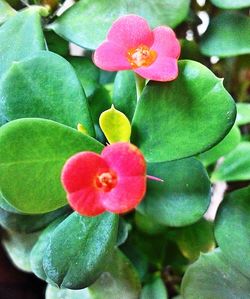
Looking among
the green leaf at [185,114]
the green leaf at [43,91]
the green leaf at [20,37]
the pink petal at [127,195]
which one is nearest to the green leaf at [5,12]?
the green leaf at [20,37]

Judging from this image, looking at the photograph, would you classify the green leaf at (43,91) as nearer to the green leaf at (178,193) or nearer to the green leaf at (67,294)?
the green leaf at (178,193)

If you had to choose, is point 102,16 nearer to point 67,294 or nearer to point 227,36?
point 227,36

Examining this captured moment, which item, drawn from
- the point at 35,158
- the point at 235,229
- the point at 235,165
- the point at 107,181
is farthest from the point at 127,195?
the point at 235,165

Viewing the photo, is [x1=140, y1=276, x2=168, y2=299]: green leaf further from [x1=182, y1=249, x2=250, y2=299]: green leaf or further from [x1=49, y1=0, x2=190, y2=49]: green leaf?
[x1=49, y1=0, x2=190, y2=49]: green leaf

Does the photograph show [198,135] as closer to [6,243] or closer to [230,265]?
[230,265]

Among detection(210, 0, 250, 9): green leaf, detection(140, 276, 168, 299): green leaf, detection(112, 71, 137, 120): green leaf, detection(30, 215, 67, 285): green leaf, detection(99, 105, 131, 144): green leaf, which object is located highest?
detection(210, 0, 250, 9): green leaf

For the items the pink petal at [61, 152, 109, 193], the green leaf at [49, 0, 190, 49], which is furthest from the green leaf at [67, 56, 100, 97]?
the pink petal at [61, 152, 109, 193]
